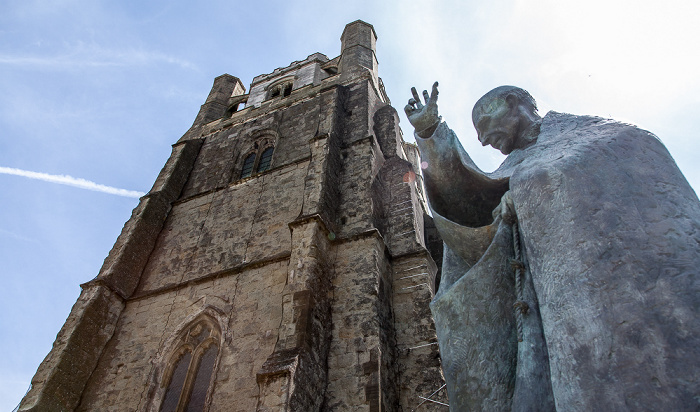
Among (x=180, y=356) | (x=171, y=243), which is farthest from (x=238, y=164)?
(x=180, y=356)

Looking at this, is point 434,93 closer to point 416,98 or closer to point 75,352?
point 416,98

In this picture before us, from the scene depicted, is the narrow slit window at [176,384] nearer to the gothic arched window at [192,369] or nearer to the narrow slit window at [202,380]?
the gothic arched window at [192,369]

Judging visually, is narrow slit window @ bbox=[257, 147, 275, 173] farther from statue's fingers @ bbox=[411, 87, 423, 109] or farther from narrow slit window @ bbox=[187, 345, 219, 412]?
statue's fingers @ bbox=[411, 87, 423, 109]

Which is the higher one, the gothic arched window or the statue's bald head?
the gothic arched window

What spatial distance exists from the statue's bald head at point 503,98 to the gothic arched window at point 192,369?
5967 mm

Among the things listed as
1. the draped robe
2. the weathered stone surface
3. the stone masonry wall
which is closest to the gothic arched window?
the stone masonry wall

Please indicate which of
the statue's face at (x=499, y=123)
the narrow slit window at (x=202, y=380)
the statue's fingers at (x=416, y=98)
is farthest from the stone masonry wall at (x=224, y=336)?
the statue's face at (x=499, y=123)

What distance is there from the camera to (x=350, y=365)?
6305mm

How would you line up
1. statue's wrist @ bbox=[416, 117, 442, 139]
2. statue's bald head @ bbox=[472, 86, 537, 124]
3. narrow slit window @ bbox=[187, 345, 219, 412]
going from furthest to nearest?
narrow slit window @ bbox=[187, 345, 219, 412] < statue's wrist @ bbox=[416, 117, 442, 139] < statue's bald head @ bbox=[472, 86, 537, 124]

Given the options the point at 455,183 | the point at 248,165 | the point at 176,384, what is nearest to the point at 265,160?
the point at 248,165

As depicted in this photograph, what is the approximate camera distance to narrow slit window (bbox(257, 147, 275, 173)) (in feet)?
38.6

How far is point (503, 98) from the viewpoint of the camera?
7.59 ft

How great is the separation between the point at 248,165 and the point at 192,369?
5.91m

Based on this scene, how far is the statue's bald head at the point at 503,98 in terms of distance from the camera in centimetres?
232
